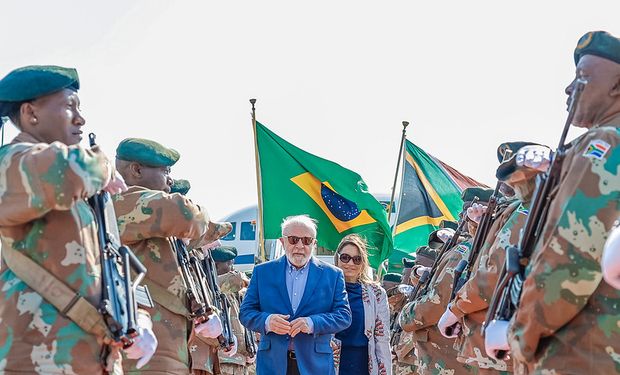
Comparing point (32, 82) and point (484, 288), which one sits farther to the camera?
point (484, 288)

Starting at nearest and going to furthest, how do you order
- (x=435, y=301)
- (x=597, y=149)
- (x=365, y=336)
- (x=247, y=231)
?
(x=597, y=149) → (x=435, y=301) → (x=365, y=336) → (x=247, y=231)

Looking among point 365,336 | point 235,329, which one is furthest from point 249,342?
point 365,336

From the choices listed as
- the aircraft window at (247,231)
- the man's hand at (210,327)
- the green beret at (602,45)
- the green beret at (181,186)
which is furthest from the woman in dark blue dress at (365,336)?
the aircraft window at (247,231)

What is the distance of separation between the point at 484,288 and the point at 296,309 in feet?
9.03

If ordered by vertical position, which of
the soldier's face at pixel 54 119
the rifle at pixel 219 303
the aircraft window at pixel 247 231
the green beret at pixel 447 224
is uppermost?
the soldier's face at pixel 54 119

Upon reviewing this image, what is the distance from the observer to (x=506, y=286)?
16.0ft

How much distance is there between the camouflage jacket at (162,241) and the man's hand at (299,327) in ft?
5.13

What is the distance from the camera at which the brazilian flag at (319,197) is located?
49.2 ft

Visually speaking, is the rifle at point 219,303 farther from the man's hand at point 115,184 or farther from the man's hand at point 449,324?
the man's hand at point 115,184

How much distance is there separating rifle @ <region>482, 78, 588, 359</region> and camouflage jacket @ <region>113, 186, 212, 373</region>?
8.76 feet

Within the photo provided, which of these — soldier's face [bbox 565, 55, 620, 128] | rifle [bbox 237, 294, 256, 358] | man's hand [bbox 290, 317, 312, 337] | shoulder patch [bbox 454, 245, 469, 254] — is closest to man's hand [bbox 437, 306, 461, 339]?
man's hand [bbox 290, 317, 312, 337]

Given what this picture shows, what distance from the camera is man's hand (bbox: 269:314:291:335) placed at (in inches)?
345

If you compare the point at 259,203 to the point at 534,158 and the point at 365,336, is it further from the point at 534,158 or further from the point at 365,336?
the point at 534,158

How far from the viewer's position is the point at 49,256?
4.81 metres
